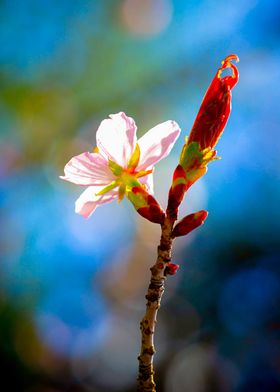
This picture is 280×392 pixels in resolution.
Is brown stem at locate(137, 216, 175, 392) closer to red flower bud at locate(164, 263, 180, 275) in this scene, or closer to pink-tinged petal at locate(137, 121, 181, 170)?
red flower bud at locate(164, 263, 180, 275)

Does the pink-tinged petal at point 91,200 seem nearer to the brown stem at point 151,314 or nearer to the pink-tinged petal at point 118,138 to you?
the pink-tinged petal at point 118,138

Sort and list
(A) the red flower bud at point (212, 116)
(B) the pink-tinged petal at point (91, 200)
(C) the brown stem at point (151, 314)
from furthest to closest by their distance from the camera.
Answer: (B) the pink-tinged petal at point (91, 200) < (A) the red flower bud at point (212, 116) < (C) the brown stem at point (151, 314)

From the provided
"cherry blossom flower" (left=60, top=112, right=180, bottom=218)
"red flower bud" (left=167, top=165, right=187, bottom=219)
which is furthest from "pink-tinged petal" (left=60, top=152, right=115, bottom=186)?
"red flower bud" (left=167, top=165, right=187, bottom=219)

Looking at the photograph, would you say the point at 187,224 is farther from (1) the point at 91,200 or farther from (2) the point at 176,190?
(1) the point at 91,200

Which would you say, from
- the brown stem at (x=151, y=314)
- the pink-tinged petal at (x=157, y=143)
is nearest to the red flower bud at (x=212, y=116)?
the pink-tinged petal at (x=157, y=143)

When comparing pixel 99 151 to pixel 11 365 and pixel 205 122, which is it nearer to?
pixel 205 122
